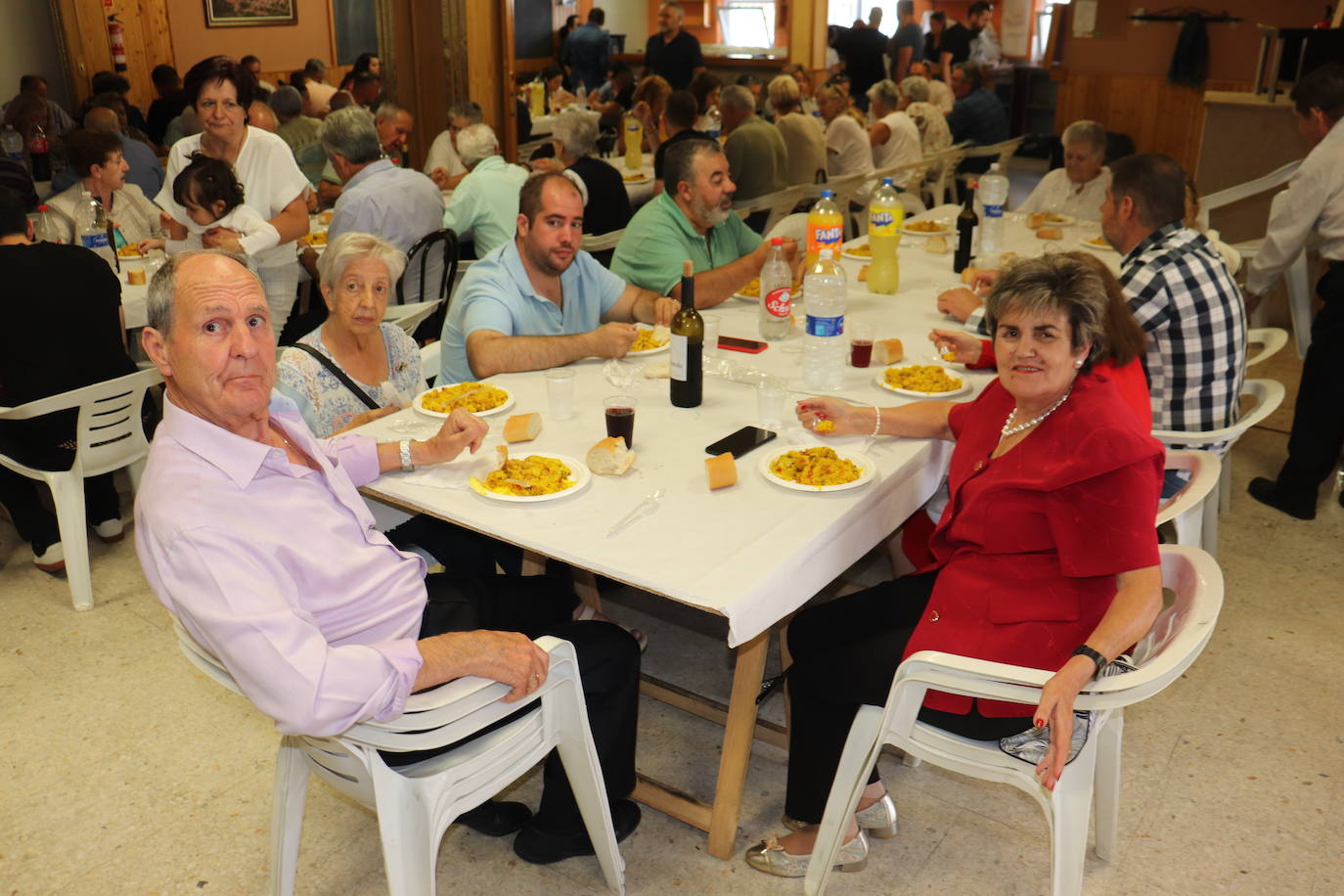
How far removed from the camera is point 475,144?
17.7ft

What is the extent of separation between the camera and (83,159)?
407cm

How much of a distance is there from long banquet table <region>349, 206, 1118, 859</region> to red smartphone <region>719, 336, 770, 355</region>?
23 cm

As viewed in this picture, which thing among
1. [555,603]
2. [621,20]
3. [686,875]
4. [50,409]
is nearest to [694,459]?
[555,603]

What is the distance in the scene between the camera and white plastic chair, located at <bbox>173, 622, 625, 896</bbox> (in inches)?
66.8

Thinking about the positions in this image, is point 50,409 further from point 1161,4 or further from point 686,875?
point 1161,4

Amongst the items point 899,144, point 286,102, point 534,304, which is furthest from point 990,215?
point 286,102

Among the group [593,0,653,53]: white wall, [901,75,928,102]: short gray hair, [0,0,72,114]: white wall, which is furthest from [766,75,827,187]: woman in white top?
[593,0,653,53]: white wall

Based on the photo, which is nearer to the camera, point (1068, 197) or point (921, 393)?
point (921, 393)

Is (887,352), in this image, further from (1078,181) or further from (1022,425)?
(1078,181)

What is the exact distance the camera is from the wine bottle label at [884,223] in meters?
3.57

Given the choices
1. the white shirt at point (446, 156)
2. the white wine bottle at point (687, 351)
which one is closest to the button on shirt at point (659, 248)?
the white wine bottle at point (687, 351)

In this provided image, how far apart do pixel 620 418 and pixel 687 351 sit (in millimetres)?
314

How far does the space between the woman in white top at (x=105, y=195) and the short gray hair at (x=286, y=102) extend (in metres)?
2.52

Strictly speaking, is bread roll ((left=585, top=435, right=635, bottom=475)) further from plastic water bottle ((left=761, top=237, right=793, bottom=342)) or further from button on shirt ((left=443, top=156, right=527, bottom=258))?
button on shirt ((left=443, top=156, right=527, bottom=258))
